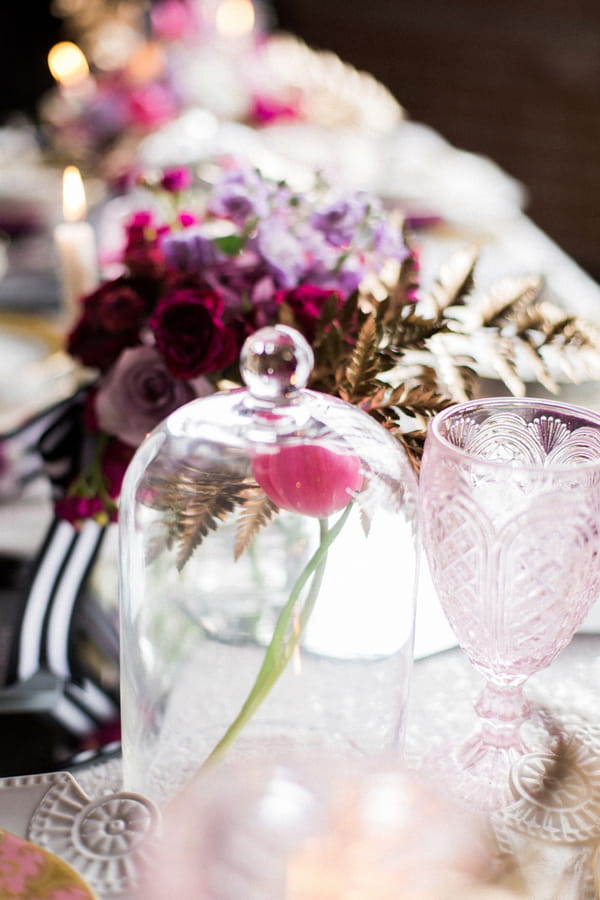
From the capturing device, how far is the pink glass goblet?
52cm

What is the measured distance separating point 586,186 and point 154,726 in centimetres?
358

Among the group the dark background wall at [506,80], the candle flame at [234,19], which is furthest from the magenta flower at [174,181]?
the dark background wall at [506,80]

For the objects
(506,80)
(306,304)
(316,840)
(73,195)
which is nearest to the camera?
(316,840)

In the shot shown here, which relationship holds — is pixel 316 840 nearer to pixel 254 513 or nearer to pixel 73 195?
pixel 254 513

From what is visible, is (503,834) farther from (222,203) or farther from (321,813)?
(222,203)

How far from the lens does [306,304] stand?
71 cm

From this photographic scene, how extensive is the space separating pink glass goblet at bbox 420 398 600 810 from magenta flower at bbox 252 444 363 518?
0.05 meters

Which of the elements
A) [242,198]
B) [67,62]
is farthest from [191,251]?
[67,62]

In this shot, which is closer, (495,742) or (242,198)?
(495,742)

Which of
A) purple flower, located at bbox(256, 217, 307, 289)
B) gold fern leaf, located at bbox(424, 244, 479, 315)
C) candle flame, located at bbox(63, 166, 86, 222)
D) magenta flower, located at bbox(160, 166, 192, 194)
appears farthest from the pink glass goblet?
candle flame, located at bbox(63, 166, 86, 222)

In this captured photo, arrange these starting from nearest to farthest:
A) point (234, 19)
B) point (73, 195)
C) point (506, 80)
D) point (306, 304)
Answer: point (306, 304)
point (73, 195)
point (234, 19)
point (506, 80)

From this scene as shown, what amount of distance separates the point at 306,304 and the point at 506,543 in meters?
0.27

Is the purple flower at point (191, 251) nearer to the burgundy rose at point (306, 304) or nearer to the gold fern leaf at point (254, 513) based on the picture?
the burgundy rose at point (306, 304)

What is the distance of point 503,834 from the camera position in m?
0.55
